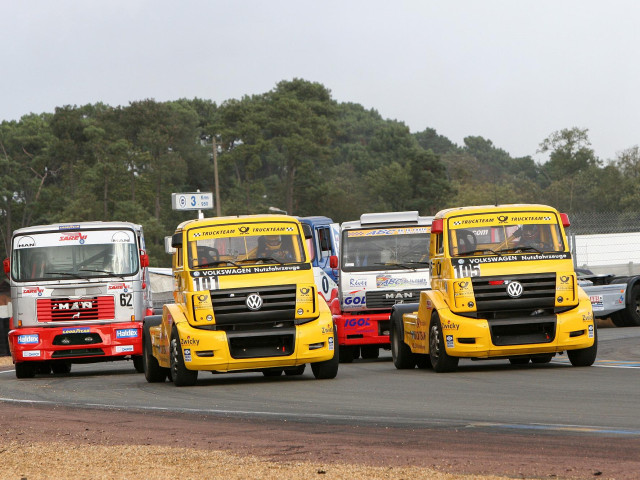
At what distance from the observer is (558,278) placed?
1694 centimetres

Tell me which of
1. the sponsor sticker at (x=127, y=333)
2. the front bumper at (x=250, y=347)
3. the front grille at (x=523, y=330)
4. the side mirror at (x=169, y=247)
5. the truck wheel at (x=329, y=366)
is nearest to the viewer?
the front bumper at (x=250, y=347)

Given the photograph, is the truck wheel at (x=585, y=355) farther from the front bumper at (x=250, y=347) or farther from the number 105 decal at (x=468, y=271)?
the front bumper at (x=250, y=347)

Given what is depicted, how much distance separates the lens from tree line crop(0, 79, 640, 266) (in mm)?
99438

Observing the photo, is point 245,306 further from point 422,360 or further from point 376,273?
point 376,273

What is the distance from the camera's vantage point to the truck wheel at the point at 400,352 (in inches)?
743

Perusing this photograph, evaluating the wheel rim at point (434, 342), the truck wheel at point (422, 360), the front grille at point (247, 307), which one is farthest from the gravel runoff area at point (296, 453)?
the truck wheel at point (422, 360)

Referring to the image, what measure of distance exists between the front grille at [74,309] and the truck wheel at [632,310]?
40.8 ft

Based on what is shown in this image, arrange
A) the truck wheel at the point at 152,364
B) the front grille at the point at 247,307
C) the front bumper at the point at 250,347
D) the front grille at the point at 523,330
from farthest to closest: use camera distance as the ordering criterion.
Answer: the truck wheel at the point at 152,364, the front grille at the point at 523,330, the front grille at the point at 247,307, the front bumper at the point at 250,347

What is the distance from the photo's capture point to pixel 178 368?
16719 mm

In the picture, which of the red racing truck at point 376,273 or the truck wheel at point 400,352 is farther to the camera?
the red racing truck at point 376,273

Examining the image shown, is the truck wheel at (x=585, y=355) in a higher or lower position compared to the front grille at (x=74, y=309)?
lower

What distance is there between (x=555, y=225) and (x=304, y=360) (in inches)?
159

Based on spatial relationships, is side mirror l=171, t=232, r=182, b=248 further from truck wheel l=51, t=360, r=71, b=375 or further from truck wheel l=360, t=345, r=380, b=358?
truck wheel l=51, t=360, r=71, b=375

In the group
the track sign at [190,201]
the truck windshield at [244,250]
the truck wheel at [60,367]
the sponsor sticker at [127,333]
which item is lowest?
the truck wheel at [60,367]
